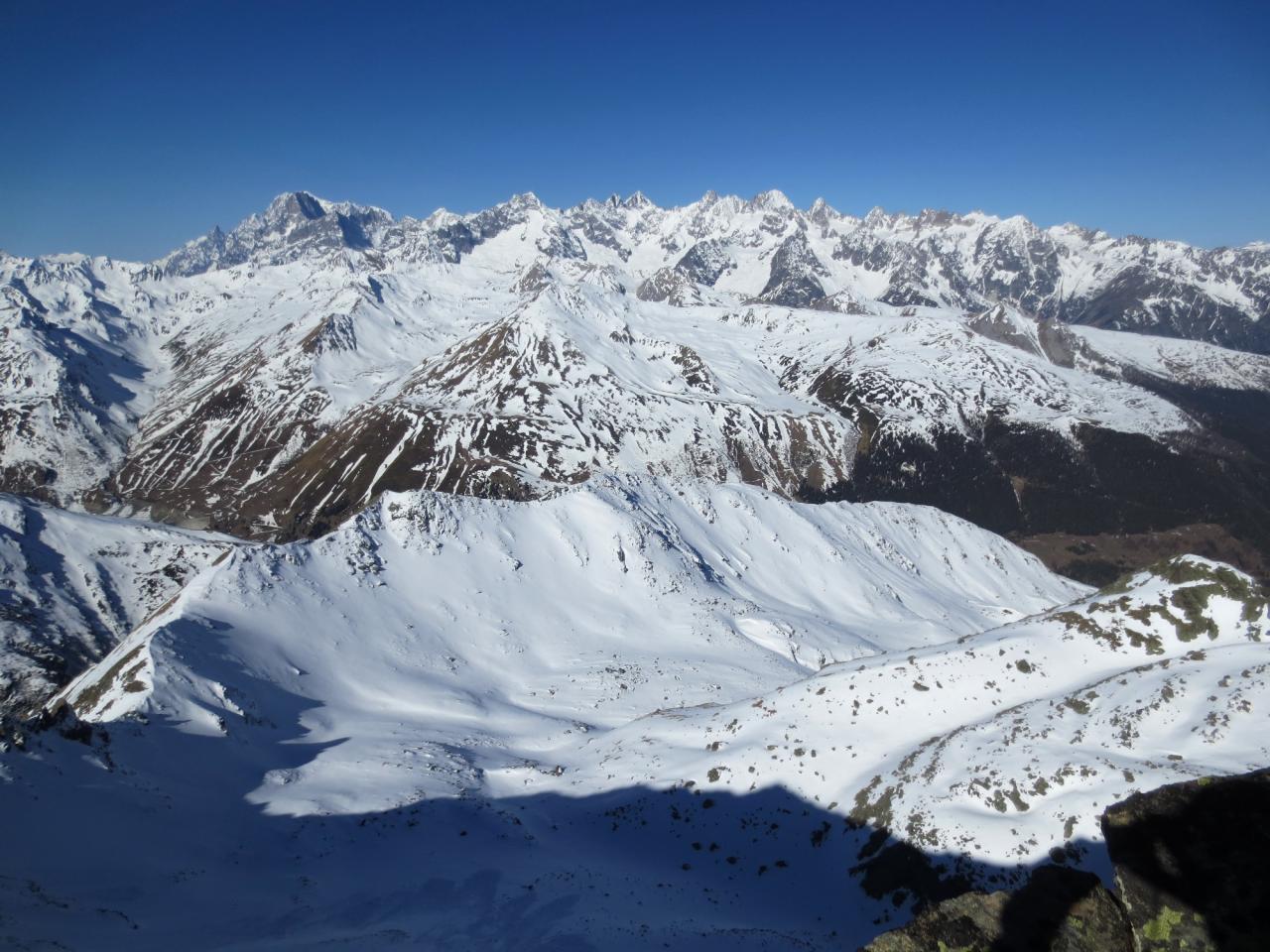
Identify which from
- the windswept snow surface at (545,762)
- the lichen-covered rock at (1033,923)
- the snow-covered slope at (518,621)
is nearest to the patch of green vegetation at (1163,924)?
the lichen-covered rock at (1033,923)

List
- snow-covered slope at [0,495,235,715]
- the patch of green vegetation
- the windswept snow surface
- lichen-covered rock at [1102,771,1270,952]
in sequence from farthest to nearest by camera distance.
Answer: snow-covered slope at [0,495,235,715]
the windswept snow surface
the patch of green vegetation
lichen-covered rock at [1102,771,1270,952]

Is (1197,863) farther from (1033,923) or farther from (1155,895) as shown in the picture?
(1033,923)

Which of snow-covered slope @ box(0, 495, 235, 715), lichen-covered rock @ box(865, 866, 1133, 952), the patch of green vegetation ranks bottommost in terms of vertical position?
snow-covered slope @ box(0, 495, 235, 715)

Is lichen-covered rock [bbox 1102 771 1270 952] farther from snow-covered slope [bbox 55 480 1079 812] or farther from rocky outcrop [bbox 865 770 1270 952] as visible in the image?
snow-covered slope [bbox 55 480 1079 812]

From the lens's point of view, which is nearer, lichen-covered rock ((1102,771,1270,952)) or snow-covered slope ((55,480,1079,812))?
lichen-covered rock ((1102,771,1270,952))

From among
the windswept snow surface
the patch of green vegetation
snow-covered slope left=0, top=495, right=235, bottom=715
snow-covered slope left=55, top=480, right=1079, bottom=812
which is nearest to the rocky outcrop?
the patch of green vegetation

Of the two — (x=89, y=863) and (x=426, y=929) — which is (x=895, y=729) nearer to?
(x=426, y=929)
